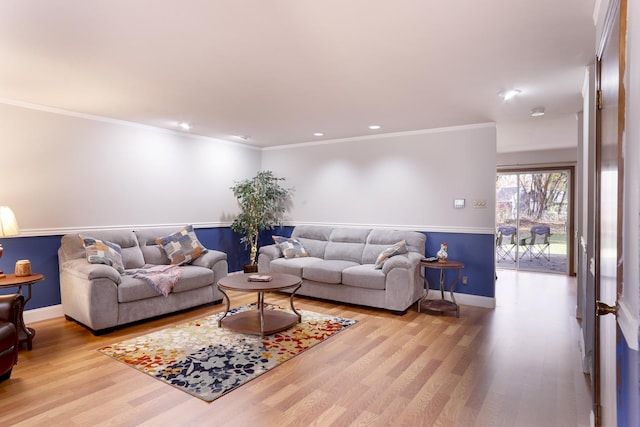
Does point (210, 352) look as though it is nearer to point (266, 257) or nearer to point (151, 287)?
point (151, 287)

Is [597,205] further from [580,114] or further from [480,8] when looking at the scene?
[580,114]

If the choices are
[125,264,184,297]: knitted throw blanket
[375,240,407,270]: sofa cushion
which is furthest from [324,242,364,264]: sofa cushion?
[125,264,184,297]: knitted throw blanket

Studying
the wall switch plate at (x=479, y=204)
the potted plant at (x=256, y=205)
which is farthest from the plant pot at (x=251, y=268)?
the wall switch plate at (x=479, y=204)

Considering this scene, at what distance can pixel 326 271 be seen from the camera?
15.7 ft

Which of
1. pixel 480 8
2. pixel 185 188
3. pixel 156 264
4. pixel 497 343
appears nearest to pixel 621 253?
pixel 480 8

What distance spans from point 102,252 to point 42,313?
1.00 meters

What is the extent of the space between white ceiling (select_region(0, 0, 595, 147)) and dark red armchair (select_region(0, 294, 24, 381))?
1899 mm

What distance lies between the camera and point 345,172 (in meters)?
5.94

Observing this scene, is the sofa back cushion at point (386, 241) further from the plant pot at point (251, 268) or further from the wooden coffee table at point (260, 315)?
the plant pot at point (251, 268)

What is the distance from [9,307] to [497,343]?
4.20 m

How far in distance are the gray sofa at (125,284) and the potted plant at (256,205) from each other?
48.4 inches

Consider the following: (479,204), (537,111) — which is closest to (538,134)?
(537,111)

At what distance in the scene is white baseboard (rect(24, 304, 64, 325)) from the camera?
3947mm

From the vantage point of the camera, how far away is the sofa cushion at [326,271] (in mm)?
4714
